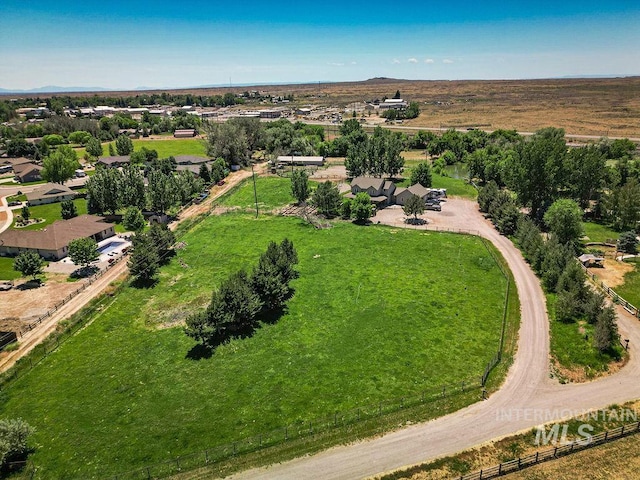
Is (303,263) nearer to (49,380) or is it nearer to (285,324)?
(285,324)

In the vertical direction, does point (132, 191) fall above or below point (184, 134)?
below

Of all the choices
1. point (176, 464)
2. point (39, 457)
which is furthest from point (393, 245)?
point (39, 457)

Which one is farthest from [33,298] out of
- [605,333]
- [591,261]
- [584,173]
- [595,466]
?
[584,173]

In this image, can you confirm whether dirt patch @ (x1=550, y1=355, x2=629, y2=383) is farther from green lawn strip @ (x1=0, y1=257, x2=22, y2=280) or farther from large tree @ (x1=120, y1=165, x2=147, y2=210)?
large tree @ (x1=120, y1=165, x2=147, y2=210)

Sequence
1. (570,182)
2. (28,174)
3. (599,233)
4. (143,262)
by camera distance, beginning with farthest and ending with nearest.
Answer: (28,174), (570,182), (599,233), (143,262)

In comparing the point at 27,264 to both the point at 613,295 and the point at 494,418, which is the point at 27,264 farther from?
the point at 613,295

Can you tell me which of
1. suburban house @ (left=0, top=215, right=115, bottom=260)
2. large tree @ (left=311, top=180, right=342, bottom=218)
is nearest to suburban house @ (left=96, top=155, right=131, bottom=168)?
suburban house @ (left=0, top=215, right=115, bottom=260)
